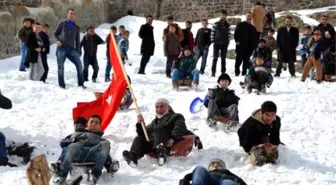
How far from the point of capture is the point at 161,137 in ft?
23.3

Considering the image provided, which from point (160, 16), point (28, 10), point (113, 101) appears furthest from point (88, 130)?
point (160, 16)

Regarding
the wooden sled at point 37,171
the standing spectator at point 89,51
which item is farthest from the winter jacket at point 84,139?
the standing spectator at point 89,51

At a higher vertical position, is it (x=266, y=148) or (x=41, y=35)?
(x=41, y=35)

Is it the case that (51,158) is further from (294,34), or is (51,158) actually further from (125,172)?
(294,34)

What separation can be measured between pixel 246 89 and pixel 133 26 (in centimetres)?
1079

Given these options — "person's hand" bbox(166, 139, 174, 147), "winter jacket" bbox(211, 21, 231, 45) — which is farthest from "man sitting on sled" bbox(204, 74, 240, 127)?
"winter jacket" bbox(211, 21, 231, 45)

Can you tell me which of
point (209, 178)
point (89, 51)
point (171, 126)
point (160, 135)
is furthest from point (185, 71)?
point (209, 178)

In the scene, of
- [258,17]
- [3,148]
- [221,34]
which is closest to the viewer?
[3,148]

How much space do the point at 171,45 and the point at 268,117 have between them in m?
6.81

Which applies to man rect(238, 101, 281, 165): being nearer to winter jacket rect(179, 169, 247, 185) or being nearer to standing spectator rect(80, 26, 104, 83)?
winter jacket rect(179, 169, 247, 185)

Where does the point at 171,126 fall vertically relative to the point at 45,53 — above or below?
below

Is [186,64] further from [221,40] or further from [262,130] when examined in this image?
[262,130]

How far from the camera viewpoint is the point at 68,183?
6098mm

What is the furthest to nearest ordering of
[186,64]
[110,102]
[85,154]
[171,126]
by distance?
1. [186,64]
2. [110,102]
3. [171,126]
4. [85,154]
